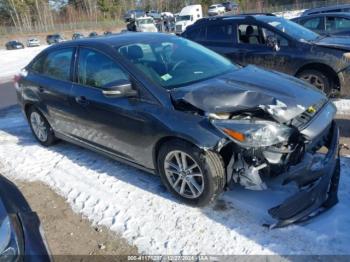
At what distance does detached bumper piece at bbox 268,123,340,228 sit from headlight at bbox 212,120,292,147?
0.35m

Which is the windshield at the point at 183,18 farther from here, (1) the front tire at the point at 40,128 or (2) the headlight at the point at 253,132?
(2) the headlight at the point at 253,132

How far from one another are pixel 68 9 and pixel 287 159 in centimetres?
7667

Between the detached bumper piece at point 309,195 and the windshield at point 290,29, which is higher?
the windshield at point 290,29

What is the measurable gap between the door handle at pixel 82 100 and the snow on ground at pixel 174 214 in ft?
3.01

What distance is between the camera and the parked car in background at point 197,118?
3289 mm

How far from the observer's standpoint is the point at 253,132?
3201mm

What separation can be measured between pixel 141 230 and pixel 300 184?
153 centimetres

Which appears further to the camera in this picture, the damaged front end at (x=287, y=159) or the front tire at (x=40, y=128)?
the front tire at (x=40, y=128)

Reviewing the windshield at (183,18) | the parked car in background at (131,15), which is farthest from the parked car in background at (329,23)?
the parked car in background at (131,15)

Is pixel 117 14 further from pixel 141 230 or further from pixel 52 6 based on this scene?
pixel 141 230

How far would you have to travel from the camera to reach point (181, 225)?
3541mm

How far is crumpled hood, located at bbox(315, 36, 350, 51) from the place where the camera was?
659 cm

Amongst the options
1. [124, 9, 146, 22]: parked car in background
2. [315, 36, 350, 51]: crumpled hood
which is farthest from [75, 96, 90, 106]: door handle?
[124, 9, 146, 22]: parked car in background

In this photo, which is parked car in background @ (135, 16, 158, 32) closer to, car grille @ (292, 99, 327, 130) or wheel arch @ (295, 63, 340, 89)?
wheel arch @ (295, 63, 340, 89)
